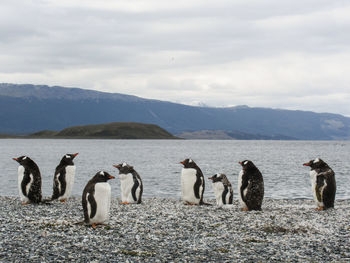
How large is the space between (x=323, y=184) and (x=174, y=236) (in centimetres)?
802

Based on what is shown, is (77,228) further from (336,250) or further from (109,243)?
(336,250)

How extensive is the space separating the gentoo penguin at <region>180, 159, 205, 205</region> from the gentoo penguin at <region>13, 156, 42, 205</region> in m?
5.69

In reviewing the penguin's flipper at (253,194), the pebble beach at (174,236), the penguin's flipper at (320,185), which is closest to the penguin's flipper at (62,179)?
the pebble beach at (174,236)

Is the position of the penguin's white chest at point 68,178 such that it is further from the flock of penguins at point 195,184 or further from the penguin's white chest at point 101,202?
the penguin's white chest at point 101,202

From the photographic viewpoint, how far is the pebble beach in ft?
33.2

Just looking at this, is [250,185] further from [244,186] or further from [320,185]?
[320,185]

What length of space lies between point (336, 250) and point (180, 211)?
6.62m

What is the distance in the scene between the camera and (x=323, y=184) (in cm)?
1770

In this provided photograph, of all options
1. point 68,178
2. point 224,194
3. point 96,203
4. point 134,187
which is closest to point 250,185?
point 224,194

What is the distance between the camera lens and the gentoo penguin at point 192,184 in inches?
724

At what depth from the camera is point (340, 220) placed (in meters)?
15.1

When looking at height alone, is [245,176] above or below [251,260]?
above

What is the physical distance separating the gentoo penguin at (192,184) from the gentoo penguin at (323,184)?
422cm

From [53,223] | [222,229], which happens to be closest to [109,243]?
[53,223]
